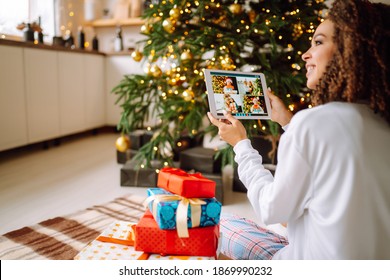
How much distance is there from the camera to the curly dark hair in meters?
0.69

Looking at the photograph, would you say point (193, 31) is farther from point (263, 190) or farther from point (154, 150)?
point (263, 190)

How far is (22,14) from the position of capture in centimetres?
332

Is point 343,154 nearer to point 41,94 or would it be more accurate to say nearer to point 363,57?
point 363,57

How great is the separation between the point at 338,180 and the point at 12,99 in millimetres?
2555

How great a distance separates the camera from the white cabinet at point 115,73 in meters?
3.86

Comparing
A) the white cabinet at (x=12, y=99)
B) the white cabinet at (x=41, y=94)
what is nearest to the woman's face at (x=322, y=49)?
the white cabinet at (x=12, y=99)

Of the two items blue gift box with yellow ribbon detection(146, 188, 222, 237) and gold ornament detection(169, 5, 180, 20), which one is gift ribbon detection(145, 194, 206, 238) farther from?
gold ornament detection(169, 5, 180, 20)

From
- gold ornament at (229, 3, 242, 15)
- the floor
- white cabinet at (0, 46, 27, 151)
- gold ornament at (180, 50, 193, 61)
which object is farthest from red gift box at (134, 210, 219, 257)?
white cabinet at (0, 46, 27, 151)

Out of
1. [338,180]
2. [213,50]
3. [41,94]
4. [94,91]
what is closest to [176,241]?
[338,180]

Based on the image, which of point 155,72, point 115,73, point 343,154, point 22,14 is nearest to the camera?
point 343,154

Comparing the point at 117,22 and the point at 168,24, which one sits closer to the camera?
the point at 168,24

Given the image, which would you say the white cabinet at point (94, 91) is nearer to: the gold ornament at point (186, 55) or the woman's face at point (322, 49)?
the gold ornament at point (186, 55)

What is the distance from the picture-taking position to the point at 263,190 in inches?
30.6

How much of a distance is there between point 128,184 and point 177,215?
1.37m
